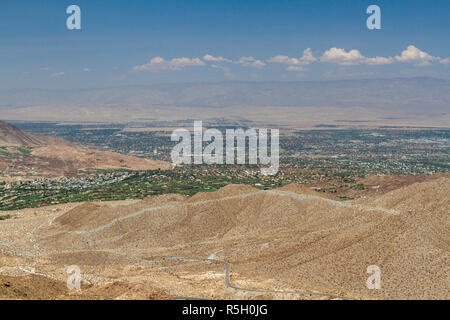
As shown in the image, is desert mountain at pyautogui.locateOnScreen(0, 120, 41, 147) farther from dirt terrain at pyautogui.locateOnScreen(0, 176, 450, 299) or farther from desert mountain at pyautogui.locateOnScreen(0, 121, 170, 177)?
dirt terrain at pyautogui.locateOnScreen(0, 176, 450, 299)

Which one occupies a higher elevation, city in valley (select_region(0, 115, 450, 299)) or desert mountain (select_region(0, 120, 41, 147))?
desert mountain (select_region(0, 120, 41, 147))

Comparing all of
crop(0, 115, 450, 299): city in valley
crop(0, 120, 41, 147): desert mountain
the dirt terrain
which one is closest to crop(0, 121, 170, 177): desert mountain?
crop(0, 120, 41, 147): desert mountain

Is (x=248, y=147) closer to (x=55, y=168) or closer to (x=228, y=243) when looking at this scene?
(x=55, y=168)

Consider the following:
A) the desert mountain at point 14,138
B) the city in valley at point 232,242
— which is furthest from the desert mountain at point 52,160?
the city in valley at point 232,242

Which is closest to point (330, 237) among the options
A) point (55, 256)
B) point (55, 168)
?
point (55, 256)

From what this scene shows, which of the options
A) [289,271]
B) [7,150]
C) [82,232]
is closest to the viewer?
[289,271]

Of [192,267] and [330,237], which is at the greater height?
[330,237]

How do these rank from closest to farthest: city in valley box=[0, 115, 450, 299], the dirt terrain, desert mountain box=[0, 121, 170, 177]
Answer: the dirt terrain → city in valley box=[0, 115, 450, 299] → desert mountain box=[0, 121, 170, 177]

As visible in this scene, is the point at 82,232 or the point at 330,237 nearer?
the point at 330,237
